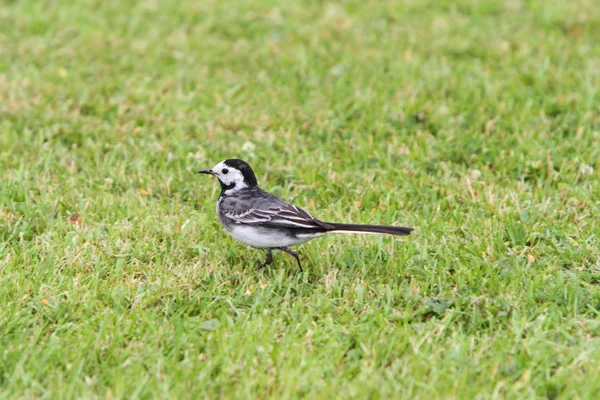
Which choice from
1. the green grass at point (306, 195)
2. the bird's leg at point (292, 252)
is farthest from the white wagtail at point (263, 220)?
the green grass at point (306, 195)

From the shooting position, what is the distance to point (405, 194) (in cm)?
738

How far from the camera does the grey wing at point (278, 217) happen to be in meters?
5.80

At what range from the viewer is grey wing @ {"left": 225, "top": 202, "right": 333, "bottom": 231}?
5799mm

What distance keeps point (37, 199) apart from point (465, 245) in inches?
145

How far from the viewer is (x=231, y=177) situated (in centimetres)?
653

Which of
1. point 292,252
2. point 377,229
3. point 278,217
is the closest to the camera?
point 377,229

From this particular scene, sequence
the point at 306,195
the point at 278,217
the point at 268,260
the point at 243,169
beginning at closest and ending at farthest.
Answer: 1. the point at 278,217
2. the point at 268,260
3. the point at 243,169
4. the point at 306,195

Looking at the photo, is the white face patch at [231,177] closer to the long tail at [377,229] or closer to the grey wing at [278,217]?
the grey wing at [278,217]

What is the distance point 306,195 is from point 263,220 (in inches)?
61.3

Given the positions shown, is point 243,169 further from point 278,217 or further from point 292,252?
point 292,252

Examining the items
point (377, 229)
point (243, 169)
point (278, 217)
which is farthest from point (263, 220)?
point (377, 229)

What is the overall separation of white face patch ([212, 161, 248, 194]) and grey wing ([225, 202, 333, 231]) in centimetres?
38

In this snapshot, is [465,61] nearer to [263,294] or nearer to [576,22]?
[576,22]

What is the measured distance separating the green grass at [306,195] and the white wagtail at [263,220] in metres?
0.27
